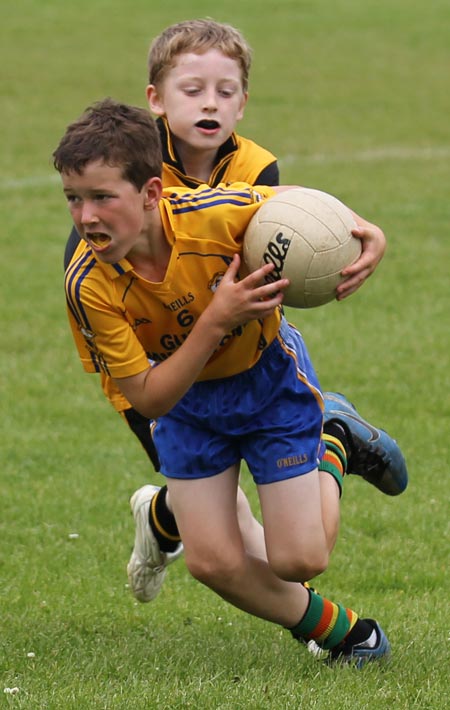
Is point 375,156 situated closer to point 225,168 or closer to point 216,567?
point 225,168

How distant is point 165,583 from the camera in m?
6.38

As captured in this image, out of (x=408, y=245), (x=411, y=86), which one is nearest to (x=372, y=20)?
(x=411, y=86)

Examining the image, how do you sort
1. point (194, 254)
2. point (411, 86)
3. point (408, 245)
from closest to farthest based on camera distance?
point (194, 254) < point (408, 245) < point (411, 86)

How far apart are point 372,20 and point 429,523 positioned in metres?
24.5

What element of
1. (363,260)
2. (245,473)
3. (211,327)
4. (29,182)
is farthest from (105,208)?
(29,182)

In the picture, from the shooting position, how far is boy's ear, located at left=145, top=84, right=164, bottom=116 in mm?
5645

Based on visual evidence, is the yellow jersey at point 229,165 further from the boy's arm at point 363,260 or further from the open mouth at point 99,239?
the open mouth at point 99,239

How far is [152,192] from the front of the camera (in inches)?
178

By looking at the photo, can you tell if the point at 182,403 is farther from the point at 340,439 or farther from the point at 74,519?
the point at 74,519

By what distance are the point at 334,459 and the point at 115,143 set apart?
1764 mm

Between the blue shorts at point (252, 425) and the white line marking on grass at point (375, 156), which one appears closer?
the blue shorts at point (252, 425)

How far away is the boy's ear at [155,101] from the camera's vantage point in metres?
5.64

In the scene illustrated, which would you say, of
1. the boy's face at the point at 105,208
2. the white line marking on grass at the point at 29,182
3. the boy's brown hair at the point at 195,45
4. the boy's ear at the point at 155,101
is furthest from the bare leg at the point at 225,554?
the white line marking on grass at the point at 29,182

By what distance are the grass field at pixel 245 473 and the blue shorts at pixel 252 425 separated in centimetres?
72
